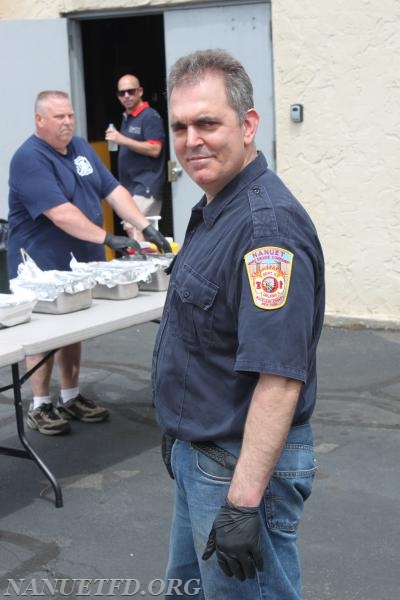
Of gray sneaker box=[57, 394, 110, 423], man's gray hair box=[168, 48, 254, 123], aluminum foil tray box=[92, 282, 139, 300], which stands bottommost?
gray sneaker box=[57, 394, 110, 423]

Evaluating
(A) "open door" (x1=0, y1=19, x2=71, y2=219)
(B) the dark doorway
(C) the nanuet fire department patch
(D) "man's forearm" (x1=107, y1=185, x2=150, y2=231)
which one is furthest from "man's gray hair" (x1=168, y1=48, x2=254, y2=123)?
(B) the dark doorway

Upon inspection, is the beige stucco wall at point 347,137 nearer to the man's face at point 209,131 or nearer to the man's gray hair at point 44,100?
the man's gray hair at point 44,100

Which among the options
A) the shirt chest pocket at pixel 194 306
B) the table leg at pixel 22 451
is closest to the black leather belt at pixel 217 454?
the shirt chest pocket at pixel 194 306

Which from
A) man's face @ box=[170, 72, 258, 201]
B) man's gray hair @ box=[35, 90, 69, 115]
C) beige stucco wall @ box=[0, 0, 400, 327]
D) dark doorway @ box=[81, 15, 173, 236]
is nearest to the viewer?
man's face @ box=[170, 72, 258, 201]

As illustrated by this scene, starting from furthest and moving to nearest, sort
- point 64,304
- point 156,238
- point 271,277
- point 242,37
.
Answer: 1. point 242,37
2. point 156,238
3. point 64,304
4. point 271,277

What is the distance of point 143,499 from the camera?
4.91 metres

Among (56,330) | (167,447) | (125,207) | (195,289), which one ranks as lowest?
(56,330)

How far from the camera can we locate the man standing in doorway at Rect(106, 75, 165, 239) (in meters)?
9.54

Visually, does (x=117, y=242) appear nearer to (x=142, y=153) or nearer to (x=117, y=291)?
(x=117, y=291)

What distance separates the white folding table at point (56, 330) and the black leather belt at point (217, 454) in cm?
203

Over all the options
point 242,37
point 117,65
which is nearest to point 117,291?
point 242,37

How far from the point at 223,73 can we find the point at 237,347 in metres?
0.68

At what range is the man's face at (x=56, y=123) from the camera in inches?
222

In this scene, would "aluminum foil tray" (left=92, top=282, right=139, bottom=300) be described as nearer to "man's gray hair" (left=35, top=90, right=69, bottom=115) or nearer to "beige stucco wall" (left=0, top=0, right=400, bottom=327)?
"man's gray hair" (left=35, top=90, right=69, bottom=115)
